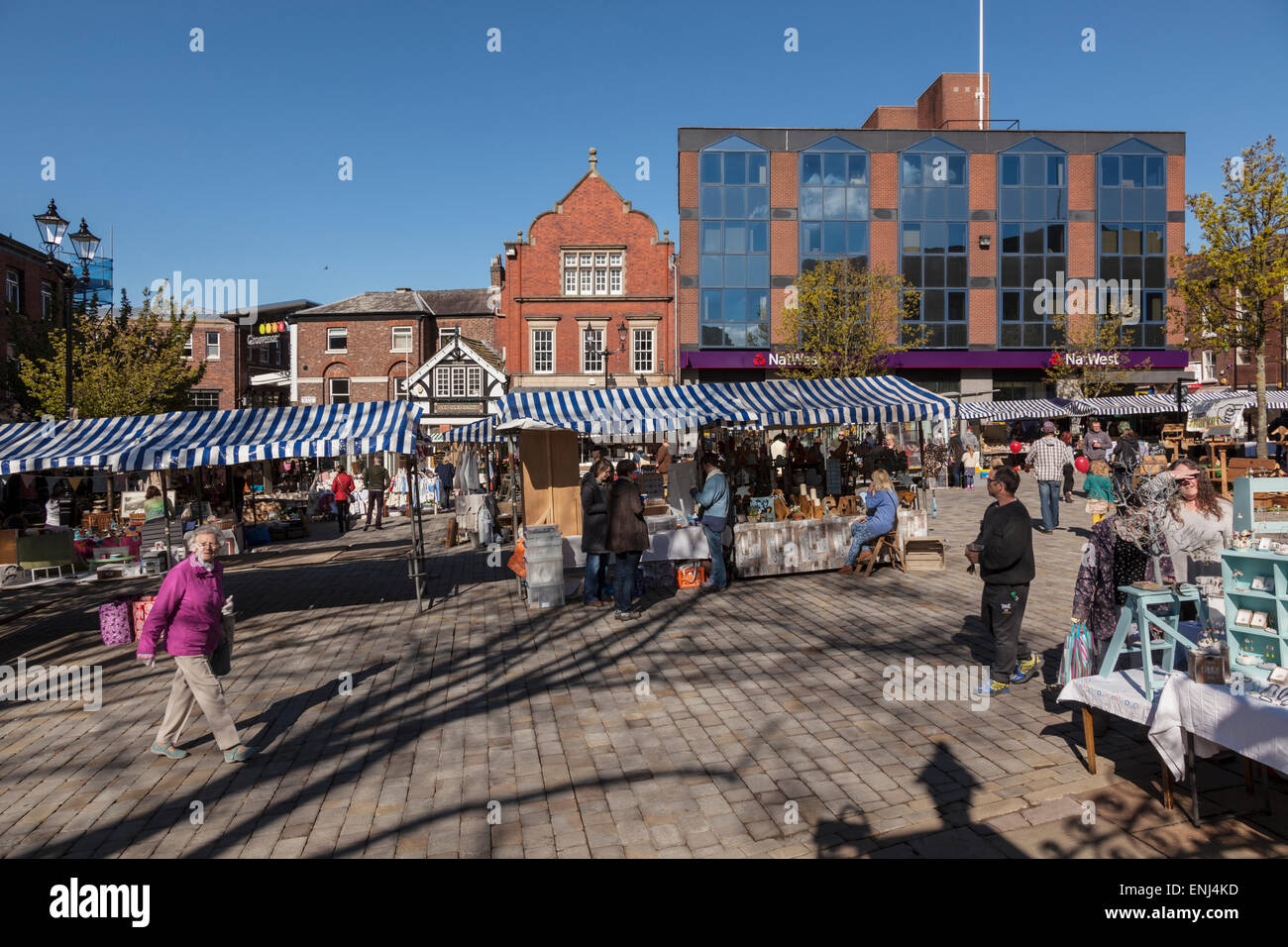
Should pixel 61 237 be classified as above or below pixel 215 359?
below

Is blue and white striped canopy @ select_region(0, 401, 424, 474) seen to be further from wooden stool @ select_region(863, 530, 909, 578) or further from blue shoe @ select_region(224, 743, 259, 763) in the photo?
wooden stool @ select_region(863, 530, 909, 578)

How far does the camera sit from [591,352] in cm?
3812

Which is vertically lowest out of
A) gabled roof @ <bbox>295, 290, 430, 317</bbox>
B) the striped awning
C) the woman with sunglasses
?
the woman with sunglasses

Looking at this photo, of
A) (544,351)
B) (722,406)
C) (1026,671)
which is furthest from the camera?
(544,351)

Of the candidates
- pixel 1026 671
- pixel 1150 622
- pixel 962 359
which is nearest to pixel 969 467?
pixel 962 359

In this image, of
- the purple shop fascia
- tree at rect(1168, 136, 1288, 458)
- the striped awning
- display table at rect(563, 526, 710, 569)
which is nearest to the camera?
display table at rect(563, 526, 710, 569)

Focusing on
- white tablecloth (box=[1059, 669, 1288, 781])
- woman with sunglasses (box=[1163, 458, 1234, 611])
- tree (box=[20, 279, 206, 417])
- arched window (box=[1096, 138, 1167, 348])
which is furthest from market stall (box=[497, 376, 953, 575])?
arched window (box=[1096, 138, 1167, 348])

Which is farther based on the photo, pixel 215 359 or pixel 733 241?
pixel 215 359

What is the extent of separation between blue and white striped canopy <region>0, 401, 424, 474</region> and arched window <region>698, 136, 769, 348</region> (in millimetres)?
26888

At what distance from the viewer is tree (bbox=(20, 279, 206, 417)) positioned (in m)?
26.3

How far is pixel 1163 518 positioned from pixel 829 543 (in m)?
7.16

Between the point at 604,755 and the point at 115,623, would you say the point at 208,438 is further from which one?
the point at 604,755

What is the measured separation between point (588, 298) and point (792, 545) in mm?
28052

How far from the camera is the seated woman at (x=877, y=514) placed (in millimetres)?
11852
